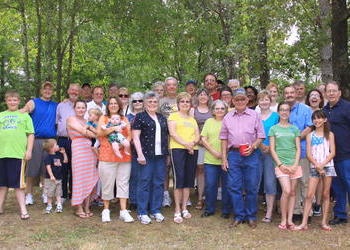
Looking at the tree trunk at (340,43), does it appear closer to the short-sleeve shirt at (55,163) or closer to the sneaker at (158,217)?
the sneaker at (158,217)

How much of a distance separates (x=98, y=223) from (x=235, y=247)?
2188 millimetres

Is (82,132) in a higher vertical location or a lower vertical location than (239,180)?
higher

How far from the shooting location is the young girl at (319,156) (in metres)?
6.36

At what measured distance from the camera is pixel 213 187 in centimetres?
696

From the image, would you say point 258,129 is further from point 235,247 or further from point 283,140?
point 235,247

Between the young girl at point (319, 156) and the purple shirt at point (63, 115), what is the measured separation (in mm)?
3941

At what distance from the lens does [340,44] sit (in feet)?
28.2

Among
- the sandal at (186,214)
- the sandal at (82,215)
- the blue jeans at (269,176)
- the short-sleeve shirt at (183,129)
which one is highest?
the short-sleeve shirt at (183,129)

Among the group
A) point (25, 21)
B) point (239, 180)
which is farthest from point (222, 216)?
point (25, 21)

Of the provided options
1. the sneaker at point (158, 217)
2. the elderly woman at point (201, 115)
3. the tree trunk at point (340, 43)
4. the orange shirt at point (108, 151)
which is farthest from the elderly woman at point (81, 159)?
the tree trunk at point (340, 43)

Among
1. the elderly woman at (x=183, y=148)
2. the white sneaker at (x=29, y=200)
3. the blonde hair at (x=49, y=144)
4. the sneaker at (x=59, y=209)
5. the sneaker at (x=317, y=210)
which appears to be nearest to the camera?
the elderly woman at (x=183, y=148)

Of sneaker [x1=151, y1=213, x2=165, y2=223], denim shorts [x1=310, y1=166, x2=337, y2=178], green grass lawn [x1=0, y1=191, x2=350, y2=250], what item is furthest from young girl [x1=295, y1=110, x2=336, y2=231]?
sneaker [x1=151, y1=213, x2=165, y2=223]

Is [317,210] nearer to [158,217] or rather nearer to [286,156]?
[286,156]

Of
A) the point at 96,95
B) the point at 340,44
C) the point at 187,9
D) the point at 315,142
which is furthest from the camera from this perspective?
the point at 187,9
